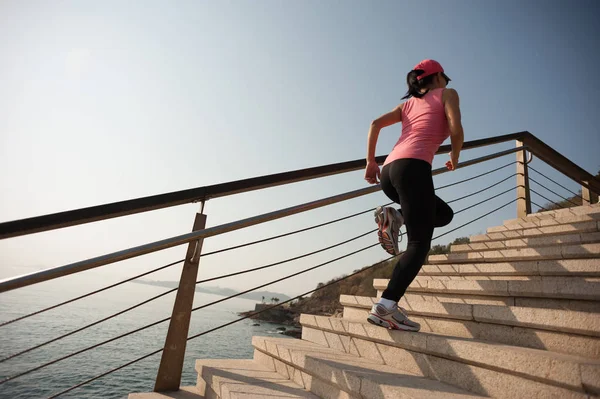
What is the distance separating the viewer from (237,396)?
1383 millimetres

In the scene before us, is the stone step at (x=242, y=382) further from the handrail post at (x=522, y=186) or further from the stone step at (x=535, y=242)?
the handrail post at (x=522, y=186)

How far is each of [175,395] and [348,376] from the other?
94cm

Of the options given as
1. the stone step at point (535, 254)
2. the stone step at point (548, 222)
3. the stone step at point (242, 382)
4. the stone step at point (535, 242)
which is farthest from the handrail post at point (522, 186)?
the stone step at point (242, 382)

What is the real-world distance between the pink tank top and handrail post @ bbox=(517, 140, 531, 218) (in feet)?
10.7

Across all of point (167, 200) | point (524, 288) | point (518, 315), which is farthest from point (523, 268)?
point (167, 200)

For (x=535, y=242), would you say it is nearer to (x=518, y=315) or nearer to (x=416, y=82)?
(x=518, y=315)

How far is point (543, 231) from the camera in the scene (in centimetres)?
324

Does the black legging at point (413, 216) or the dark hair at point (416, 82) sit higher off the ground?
the dark hair at point (416, 82)

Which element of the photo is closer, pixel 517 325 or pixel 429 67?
pixel 517 325

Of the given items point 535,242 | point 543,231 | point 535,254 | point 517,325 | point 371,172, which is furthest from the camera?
point 543,231

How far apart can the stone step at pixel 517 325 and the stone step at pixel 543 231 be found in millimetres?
1830

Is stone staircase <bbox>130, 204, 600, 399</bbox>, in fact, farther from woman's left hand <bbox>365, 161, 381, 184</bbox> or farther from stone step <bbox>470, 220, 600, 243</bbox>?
woman's left hand <bbox>365, 161, 381, 184</bbox>

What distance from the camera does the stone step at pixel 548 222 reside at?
120 inches

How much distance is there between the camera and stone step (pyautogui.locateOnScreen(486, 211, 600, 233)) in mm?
3049
